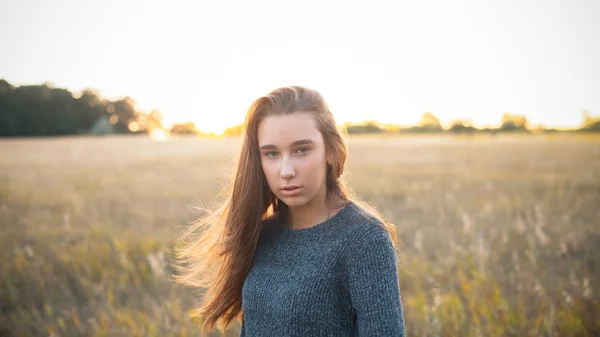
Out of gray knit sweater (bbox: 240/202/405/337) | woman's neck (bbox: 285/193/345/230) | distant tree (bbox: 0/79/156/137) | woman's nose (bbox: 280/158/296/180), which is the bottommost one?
gray knit sweater (bbox: 240/202/405/337)

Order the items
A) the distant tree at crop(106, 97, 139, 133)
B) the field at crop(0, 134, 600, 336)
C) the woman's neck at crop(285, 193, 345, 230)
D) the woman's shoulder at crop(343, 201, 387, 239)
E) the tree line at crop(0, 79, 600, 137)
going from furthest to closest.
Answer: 1. the distant tree at crop(106, 97, 139, 133)
2. the tree line at crop(0, 79, 600, 137)
3. the field at crop(0, 134, 600, 336)
4. the woman's neck at crop(285, 193, 345, 230)
5. the woman's shoulder at crop(343, 201, 387, 239)

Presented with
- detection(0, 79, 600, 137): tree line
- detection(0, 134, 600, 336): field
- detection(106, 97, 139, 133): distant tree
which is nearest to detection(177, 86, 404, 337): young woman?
detection(0, 134, 600, 336): field

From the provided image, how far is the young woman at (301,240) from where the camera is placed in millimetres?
→ 1592

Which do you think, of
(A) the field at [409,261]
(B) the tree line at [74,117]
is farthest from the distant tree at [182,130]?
(A) the field at [409,261]

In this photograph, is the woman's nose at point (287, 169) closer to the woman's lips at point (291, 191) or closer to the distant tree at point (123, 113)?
the woman's lips at point (291, 191)

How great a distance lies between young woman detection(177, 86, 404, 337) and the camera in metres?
1.59

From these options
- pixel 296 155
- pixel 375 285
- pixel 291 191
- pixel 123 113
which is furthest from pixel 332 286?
pixel 123 113

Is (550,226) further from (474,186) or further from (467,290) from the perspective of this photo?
(474,186)

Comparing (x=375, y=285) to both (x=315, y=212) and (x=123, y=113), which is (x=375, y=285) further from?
(x=123, y=113)

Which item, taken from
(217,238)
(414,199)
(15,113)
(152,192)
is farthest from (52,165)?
(15,113)

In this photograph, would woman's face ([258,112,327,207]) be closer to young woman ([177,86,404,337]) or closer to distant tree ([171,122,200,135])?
young woman ([177,86,404,337])

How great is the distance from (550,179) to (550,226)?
5733 millimetres

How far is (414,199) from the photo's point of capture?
838 centimetres

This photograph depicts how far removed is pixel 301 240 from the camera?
191 centimetres
